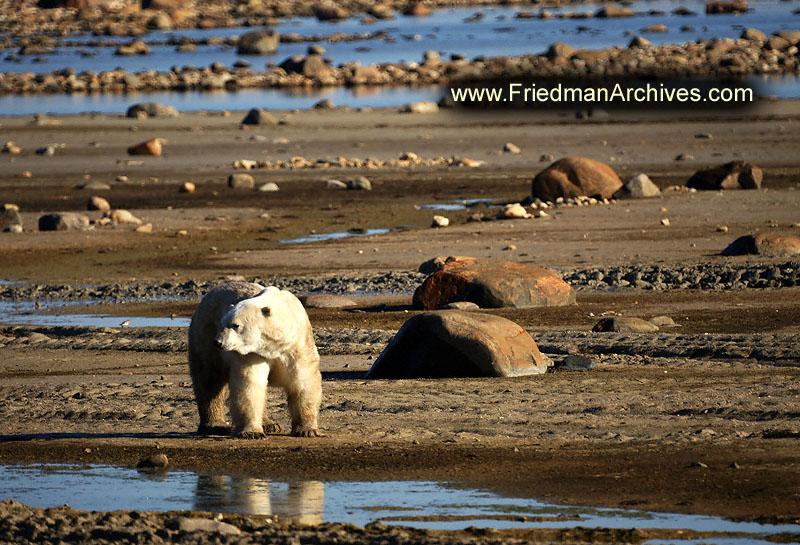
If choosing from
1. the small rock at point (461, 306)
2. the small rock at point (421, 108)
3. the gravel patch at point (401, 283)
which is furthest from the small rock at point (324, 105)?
the small rock at point (461, 306)

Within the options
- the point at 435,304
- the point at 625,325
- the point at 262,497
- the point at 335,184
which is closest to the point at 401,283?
the point at 435,304

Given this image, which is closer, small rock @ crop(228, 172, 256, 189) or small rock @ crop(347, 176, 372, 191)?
small rock @ crop(347, 176, 372, 191)

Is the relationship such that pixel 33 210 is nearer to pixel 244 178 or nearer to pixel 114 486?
pixel 244 178

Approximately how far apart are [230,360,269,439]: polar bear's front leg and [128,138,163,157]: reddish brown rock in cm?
2606

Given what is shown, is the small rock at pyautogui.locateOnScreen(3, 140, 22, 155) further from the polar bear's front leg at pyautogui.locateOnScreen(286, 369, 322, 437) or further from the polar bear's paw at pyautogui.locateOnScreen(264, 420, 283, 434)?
the polar bear's front leg at pyautogui.locateOnScreen(286, 369, 322, 437)

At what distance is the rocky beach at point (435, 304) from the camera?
25.7ft

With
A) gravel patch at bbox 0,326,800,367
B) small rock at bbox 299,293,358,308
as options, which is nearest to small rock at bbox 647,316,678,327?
gravel patch at bbox 0,326,800,367

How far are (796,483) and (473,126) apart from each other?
3114 cm

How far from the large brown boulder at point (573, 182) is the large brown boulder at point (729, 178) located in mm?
1603

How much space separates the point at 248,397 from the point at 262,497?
108cm

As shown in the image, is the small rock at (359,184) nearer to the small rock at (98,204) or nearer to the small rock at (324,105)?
the small rock at (98,204)

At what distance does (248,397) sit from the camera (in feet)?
28.8

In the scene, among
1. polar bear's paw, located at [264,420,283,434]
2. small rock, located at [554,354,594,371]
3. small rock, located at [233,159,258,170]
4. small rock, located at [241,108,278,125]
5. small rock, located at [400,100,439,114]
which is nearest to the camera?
polar bear's paw, located at [264,420,283,434]

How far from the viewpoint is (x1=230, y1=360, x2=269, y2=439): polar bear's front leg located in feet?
28.2
